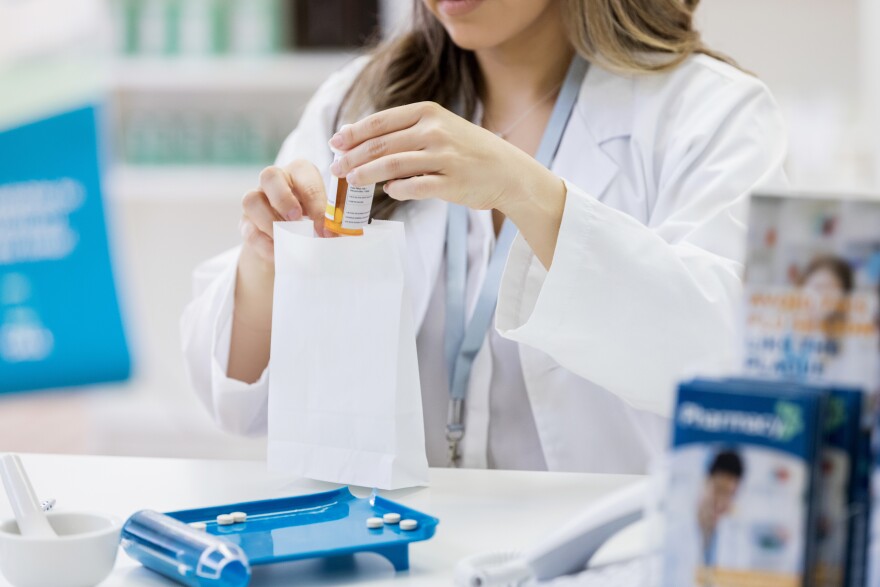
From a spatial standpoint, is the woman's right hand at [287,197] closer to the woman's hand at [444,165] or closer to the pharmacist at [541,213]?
the pharmacist at [541,213]

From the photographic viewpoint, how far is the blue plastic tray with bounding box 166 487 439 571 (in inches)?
39.1

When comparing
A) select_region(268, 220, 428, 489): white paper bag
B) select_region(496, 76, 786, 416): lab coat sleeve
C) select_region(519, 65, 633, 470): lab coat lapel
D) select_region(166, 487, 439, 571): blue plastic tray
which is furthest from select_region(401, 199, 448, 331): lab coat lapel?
select_region(166, 487, 439, 571): blue plastic tray

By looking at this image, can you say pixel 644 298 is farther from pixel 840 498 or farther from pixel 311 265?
pixel 840 498

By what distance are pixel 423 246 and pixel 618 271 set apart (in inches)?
16.8

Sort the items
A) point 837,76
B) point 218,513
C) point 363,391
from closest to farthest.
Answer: point 218,513, point 363,391, point 837,76

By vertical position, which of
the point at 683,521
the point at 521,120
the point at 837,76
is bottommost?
the point at 683,521

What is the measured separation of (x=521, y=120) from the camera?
5.97ft

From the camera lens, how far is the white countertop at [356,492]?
39.5 inches

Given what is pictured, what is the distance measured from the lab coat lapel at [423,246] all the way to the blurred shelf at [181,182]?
198 cm

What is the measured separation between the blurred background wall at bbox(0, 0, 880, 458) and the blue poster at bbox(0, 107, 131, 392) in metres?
0.08

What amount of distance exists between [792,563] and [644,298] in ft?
2.22

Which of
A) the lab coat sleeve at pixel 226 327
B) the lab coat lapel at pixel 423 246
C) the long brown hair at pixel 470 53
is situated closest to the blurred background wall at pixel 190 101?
the long brown hair at pixel 470 53

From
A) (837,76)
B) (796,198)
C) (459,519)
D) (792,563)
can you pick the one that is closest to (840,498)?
(792,563)

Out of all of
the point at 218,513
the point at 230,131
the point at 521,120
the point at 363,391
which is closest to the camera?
the point at 218,513
